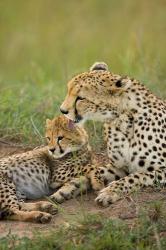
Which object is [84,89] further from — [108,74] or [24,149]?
[24,149]

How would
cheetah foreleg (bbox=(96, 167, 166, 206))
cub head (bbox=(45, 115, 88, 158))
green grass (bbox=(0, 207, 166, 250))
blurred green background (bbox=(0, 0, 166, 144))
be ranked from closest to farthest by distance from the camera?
1. green grass (bbox=(0, 207, 166, 250))
2. cheetah foreleg (bbox=(96, 167, 166, 206))
3. cub head (bbox=(45, 115, 88, 158))
4. blurred green background (bbox=(0, 0, 166, 144))

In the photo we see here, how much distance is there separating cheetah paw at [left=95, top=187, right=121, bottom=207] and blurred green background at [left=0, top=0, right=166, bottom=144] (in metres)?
2.39

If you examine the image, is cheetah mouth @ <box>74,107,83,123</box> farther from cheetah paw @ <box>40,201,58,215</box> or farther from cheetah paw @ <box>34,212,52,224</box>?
cheetah paw @ <box>34,212,52,224</box>

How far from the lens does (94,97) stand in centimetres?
812

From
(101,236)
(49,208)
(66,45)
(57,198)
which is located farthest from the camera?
(66,45)

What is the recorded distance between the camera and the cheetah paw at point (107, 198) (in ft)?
25.5

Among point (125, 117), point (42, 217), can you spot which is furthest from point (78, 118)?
point (42, 217)

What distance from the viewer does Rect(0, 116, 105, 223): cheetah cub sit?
8142mm

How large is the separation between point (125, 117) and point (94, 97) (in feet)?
0.93

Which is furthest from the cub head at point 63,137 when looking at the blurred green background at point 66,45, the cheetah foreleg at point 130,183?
the blurred green background at point 66,45

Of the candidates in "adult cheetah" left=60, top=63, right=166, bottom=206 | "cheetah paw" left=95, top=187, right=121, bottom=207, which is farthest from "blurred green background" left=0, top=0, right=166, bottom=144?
"cheetah paw" left=95, top=187, right=121, bottom=207

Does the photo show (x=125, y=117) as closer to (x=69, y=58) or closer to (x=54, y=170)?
(x=54, y=170)

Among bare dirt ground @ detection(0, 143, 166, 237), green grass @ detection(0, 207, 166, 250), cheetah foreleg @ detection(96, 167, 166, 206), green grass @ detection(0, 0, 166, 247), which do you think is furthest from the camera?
cheetah foreleg @ detection(96, 167, 166, 206)

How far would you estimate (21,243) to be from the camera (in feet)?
22.6
